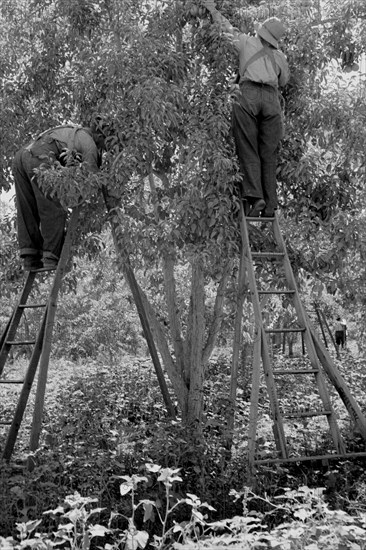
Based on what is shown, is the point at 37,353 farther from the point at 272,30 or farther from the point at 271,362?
the point at 272,30

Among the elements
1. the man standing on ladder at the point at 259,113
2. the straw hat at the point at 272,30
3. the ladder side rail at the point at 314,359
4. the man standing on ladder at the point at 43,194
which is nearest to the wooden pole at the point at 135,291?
the man standing on ladder at the point at 43,194

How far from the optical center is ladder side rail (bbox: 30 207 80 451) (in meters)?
7.23

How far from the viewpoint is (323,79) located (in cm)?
848

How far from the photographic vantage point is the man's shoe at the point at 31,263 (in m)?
7.98

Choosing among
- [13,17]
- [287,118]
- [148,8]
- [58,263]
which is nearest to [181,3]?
[148,8]

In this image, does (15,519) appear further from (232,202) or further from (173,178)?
(173,178)

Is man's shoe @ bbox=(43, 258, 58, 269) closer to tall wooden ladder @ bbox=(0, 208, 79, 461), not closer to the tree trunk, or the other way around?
tall wooden ladder @ bbox=(0, 208, 79, 461)

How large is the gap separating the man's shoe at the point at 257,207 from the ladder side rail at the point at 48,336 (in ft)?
5.40

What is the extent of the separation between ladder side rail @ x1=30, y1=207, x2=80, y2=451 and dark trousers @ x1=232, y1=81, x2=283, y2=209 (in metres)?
1.66

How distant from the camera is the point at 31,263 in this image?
8.01m

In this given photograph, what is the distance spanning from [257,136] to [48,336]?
2689 millimetres

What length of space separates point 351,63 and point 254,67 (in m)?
1.51

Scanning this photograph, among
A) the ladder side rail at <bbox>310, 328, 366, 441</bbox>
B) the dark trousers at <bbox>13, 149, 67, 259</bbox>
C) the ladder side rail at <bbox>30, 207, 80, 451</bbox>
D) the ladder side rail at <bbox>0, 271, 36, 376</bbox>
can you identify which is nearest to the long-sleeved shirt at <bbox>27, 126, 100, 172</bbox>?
the dark trousers at <bbox>13, 149, 67, 259</bbox>

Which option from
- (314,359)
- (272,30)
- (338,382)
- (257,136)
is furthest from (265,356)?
(272,30)
